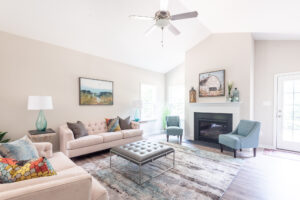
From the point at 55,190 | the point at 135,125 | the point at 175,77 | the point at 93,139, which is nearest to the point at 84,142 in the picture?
the point at 93,139

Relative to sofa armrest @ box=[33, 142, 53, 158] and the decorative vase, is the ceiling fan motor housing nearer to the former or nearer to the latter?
sofa armrest @ box=[33, 142, 53, 158]

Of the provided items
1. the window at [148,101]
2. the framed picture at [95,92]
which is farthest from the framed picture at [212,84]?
the framed picture at [95,92]

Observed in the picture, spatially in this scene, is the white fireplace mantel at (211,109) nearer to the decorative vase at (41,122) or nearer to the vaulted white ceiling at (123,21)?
the vaulted white ceiling at (123,21)

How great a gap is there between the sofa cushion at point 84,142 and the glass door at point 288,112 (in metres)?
4.89

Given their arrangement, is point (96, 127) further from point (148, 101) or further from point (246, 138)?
point (246, 138)

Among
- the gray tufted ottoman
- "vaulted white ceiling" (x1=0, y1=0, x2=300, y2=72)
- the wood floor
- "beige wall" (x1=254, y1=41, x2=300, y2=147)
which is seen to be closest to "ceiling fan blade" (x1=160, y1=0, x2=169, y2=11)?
"vaulted white ceiling" (x1=0, y1=0, x2=300, y2=72)

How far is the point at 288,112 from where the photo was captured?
376cm

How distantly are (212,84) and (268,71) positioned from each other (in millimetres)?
1545

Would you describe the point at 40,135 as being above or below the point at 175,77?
below

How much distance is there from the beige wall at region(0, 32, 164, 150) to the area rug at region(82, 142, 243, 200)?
157cm

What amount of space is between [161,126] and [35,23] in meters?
5.20

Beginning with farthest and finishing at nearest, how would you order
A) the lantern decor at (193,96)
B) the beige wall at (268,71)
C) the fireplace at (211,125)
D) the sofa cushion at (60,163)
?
the lantern decor at (193,96)
the fireplace at (211,125)
the beige wall at (268,71)
the sofa cushion at (60,163)

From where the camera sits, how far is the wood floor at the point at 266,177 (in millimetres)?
2004

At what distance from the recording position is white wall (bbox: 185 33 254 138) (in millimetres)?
3781
